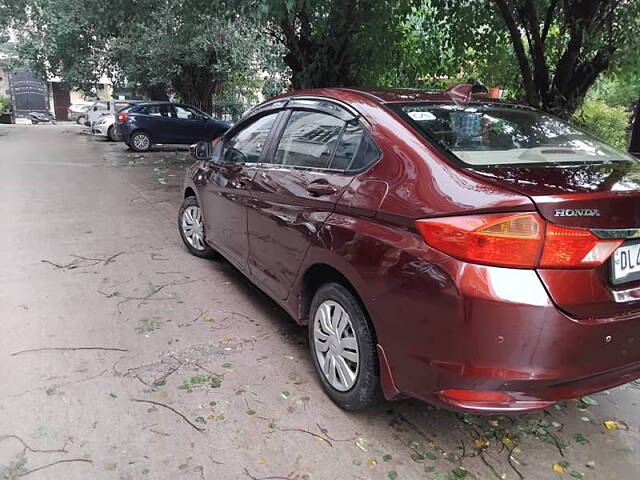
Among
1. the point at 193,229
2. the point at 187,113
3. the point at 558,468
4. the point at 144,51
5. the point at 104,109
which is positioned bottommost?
the point at 558,468

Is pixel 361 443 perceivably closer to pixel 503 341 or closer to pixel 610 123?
pixel 503 341

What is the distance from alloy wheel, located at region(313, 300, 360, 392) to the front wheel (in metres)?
15.1

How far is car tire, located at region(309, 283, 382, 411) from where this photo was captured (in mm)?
2734

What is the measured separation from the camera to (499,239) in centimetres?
217

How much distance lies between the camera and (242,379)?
328cm

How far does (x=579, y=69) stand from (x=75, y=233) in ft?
22.5

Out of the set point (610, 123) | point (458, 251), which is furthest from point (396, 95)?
point (610, 123)

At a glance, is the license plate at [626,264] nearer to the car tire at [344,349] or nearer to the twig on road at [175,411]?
the car tire at [344,349]

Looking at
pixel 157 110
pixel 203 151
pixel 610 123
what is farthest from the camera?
pixel 157 110

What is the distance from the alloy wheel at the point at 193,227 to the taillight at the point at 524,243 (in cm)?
348

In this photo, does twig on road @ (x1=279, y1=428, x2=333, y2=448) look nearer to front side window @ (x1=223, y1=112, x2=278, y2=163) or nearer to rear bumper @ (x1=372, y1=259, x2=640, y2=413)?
rear bumper @ (x1=372, y1=259, x2=640, y2=413)

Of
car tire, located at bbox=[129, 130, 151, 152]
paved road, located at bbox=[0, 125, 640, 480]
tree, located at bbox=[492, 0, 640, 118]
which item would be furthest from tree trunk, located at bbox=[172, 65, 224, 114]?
paved road, located at bbox=[0, 125, 640, 480]

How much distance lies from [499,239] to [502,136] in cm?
109

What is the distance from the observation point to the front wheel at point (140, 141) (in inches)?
657
